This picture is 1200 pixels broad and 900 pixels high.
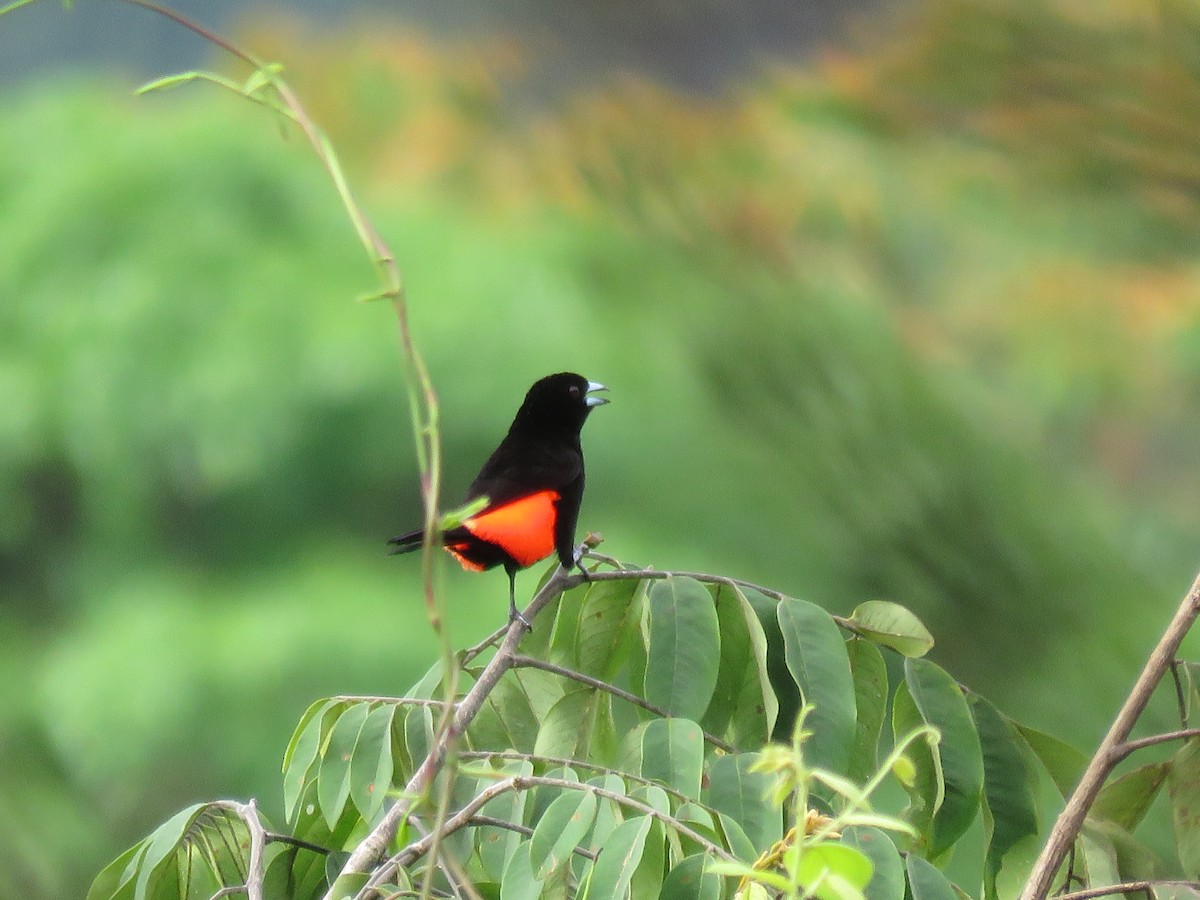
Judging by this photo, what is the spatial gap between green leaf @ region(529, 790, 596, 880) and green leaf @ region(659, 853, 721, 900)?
1.6 inches

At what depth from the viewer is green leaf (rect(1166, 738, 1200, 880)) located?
701 millimetres

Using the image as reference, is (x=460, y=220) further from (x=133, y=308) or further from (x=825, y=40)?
(x=825, y=40)

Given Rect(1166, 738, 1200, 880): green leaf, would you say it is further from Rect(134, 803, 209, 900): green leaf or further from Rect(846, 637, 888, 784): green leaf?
Rect(134, 803, 209, 900): green leaf

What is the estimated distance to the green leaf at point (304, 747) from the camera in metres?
0.74

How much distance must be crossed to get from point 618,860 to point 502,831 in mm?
193

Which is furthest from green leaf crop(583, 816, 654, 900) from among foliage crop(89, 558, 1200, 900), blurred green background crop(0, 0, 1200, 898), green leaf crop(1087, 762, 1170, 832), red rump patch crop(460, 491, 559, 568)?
blurred green background crop(0, 0, 1200, 898)

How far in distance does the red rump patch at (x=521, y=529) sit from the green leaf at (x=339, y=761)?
280 millimetres

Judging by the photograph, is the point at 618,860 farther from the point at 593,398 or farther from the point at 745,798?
the point at 593,398

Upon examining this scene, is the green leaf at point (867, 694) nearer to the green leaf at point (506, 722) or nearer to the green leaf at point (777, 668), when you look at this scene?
the green leaf at point (777, 668)

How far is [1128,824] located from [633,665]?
12.1 inches

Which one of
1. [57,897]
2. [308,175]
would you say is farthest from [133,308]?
[57,897]

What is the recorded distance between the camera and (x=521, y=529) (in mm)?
999

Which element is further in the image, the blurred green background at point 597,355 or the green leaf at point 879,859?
the blurred green background at point 597,355

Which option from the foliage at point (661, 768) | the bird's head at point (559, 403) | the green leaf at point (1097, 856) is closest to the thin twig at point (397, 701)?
the foliage at point (661, 768)
